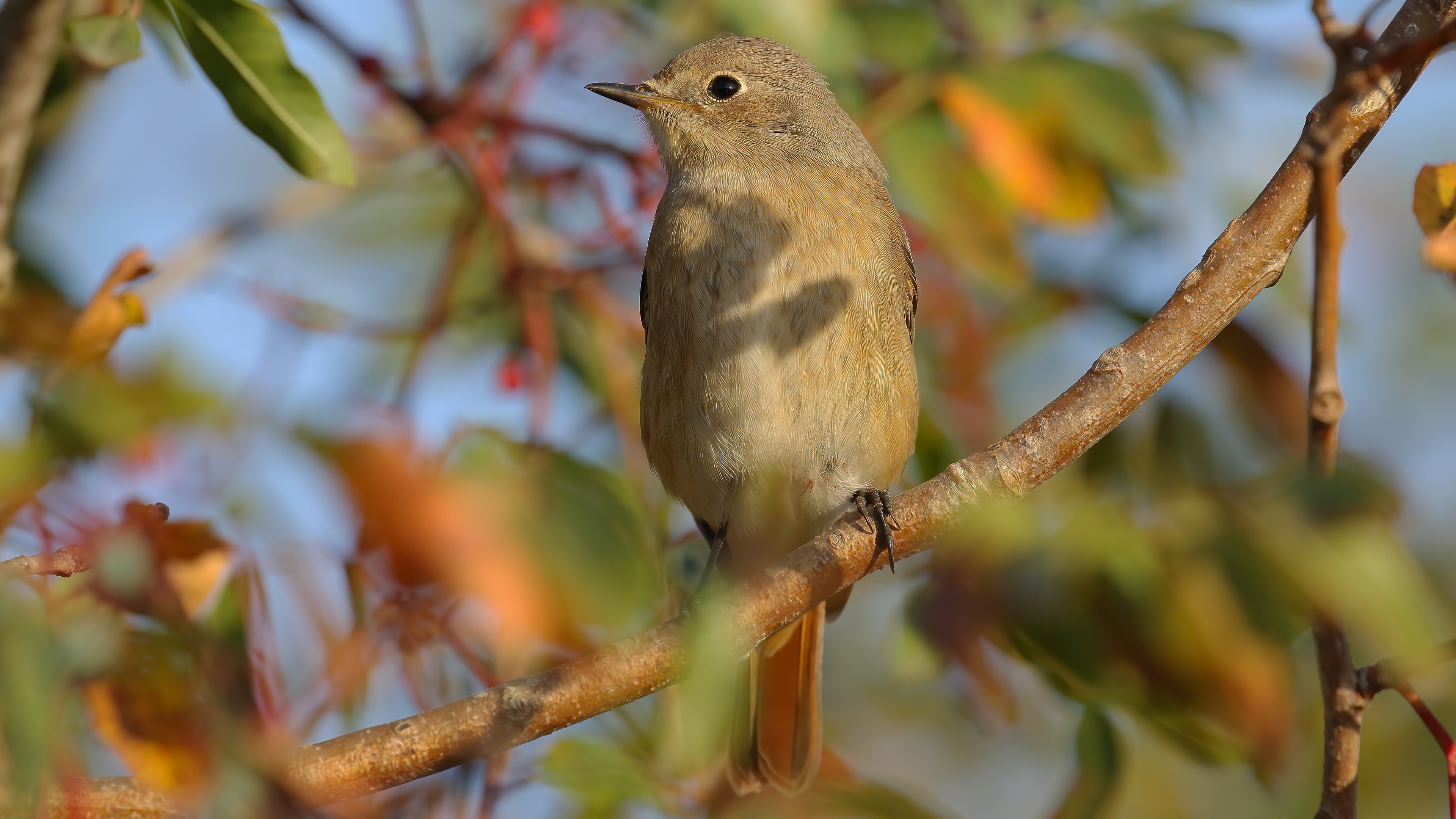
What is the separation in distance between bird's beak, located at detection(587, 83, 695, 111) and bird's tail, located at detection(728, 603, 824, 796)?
1.74 metres

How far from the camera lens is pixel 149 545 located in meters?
1.96

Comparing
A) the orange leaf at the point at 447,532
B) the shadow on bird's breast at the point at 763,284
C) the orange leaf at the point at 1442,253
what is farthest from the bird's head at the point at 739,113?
the orange leaf at the point at 1442,253

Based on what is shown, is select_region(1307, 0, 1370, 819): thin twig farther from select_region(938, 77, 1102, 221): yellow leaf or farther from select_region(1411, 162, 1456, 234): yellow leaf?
select_region(938, 77, 1102, 221): yellow leaf

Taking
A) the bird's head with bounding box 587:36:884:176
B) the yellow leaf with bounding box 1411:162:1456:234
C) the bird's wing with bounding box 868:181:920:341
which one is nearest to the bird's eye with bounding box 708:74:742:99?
the bird's head with bounding box 587:36:884:176

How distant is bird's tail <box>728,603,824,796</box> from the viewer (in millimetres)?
4008

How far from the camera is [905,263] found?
14.2ft

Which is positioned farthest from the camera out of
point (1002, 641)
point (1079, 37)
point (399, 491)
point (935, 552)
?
point (1079, 37)

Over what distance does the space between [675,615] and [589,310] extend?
3.58 ft

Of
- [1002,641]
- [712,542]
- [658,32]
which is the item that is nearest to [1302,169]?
[1002,641]

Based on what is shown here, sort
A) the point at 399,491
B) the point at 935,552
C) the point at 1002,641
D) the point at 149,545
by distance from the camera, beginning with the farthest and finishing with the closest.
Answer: the point at 935,552, the point at 1002,641, the point at 399,491, the point at 149,545

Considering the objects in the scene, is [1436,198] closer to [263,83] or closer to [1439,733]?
[1439,733]

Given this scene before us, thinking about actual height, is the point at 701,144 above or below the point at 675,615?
above

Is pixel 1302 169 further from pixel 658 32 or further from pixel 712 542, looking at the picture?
pixel 712 542

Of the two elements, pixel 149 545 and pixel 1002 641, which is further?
pixel 1002 641
